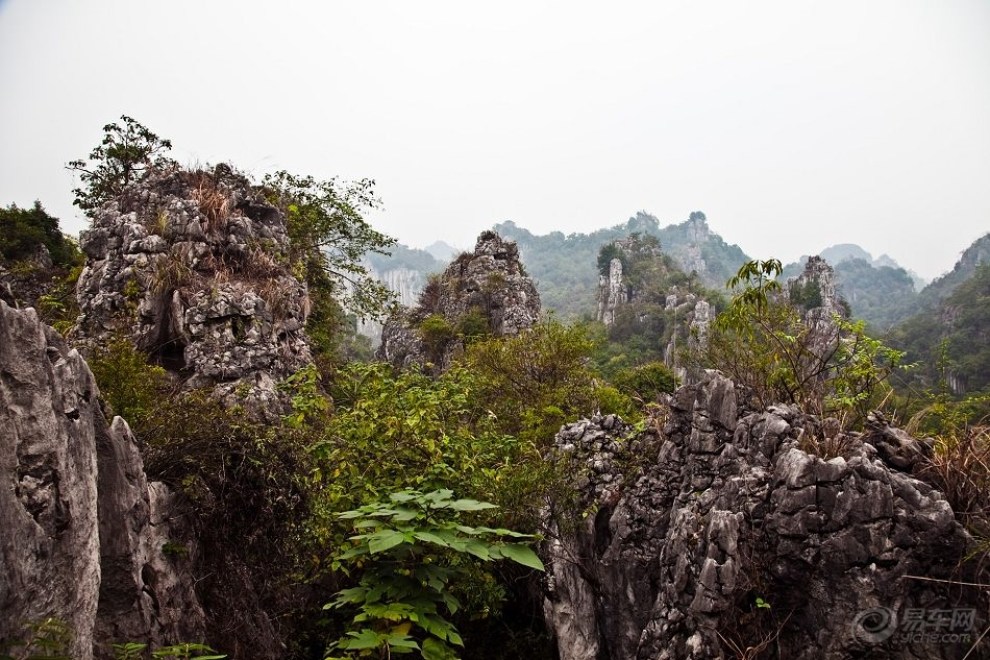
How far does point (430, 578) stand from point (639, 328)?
6709 cm

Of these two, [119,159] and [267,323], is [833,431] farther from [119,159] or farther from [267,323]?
[119,159]

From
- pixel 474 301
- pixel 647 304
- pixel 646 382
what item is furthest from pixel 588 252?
pixel 646 382

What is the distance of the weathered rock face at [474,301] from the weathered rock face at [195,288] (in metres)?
15.6

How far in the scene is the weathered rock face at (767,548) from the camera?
13.2ft

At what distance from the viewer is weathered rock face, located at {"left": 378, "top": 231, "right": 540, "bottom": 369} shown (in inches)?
1022

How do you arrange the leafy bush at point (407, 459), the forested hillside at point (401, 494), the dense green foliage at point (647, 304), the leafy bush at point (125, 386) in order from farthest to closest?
the dense green foliage at point (647, 304) < the leafy bush at point (407, 459) < the leafy bush at point (125, 386) < the forested hillside at point (401, 494)

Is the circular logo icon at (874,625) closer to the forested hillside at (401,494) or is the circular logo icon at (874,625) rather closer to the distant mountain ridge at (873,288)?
the forested hillside at (401,494)

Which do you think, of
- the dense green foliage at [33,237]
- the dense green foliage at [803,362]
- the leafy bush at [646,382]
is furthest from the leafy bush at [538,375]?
the dense green foliage at [33,237]

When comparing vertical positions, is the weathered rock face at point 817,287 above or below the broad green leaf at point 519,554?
above

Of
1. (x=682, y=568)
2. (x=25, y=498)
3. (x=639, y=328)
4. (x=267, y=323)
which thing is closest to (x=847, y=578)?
(x=682, y=568)

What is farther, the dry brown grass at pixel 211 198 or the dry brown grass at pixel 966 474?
the dry brown grass at pixel 211 198

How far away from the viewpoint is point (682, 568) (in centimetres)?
470

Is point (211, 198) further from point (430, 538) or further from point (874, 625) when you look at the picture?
point (874, 625)

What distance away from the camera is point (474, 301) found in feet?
89.9
